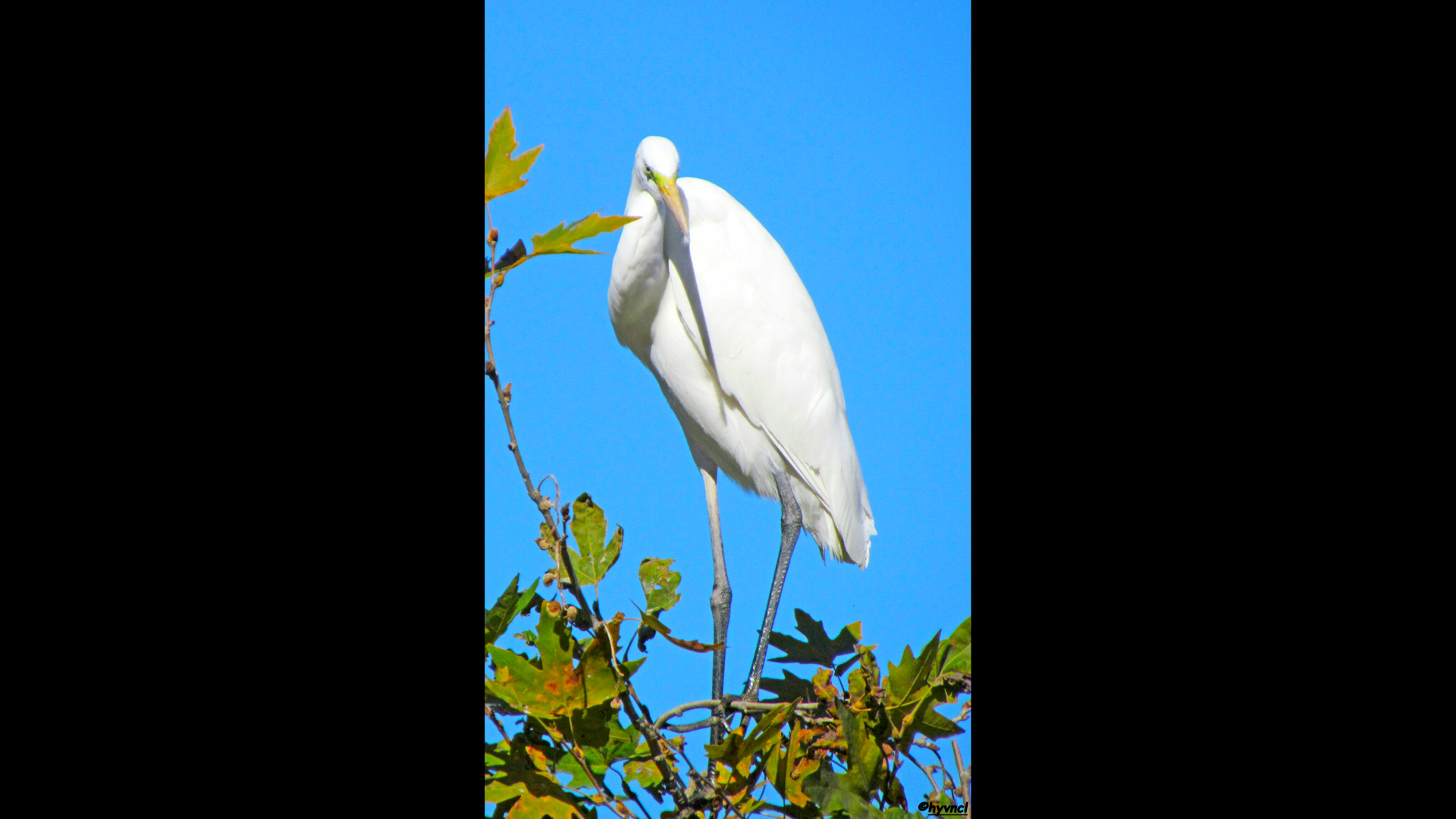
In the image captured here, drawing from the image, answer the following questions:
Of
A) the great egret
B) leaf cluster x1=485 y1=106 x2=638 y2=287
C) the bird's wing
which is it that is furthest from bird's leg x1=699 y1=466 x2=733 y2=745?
leaf cluster x1=485 y1=106 x2=638 y2=287

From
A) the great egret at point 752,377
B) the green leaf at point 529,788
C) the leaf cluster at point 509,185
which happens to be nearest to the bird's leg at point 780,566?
the great egret at point 752,377

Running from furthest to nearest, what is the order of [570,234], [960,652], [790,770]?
[960,652] → [790,770] → [570,234]

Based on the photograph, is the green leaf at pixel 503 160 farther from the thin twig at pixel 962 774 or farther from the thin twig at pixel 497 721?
the thin twig at pixel 962 774

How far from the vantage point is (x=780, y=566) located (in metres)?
1.18

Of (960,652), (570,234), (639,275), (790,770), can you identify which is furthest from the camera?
(639,275)

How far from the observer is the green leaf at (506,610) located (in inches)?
36.0

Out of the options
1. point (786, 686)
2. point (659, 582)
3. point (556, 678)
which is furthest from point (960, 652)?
point (556, 678)

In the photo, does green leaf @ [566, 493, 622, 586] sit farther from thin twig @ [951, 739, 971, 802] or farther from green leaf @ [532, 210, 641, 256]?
thin twig @ [951, 739, 971, 802]

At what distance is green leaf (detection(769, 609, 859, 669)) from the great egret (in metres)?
0.10

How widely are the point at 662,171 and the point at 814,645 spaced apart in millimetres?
533

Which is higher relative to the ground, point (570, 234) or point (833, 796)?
point (570, 234)

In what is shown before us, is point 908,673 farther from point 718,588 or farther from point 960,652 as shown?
point 718,588

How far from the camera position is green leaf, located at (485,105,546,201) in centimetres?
77
